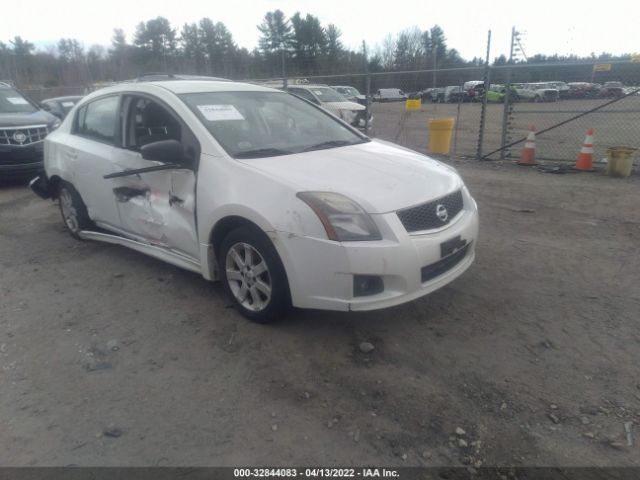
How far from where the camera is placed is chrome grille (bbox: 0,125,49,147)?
8.23 meters

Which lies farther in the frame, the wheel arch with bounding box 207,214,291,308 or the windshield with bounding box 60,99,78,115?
the windshield with bounding box 60,99,78,115

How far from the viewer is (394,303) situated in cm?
308

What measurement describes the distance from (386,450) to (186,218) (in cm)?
229

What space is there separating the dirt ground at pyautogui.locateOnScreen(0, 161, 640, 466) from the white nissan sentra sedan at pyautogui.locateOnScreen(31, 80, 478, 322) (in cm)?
35

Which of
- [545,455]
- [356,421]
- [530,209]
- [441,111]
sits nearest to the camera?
[545,455]

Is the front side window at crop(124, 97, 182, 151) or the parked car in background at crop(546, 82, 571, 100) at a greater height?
the parked car in background at crop(546, 82, 571, 100)

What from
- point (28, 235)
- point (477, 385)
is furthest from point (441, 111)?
point (477, 385)

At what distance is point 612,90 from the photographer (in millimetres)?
9820

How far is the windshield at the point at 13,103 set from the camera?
9125 millimetres

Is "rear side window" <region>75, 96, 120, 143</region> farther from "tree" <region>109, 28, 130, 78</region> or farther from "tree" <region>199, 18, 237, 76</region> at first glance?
"tree" <region>199, 18, 237, 76</region>

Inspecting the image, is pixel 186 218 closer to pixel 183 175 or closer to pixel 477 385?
Answer: pixel 183 175

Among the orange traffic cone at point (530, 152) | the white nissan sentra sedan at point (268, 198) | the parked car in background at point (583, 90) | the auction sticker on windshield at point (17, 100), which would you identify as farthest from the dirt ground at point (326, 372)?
the parked car in background at point (583, 90)

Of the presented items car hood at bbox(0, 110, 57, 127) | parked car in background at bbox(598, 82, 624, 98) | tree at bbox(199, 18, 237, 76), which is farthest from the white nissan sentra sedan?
tree at bbox(199, 18, 237, 76)

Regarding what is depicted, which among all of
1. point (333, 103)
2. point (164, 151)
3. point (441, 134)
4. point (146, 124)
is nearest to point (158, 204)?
point (164, 151)
